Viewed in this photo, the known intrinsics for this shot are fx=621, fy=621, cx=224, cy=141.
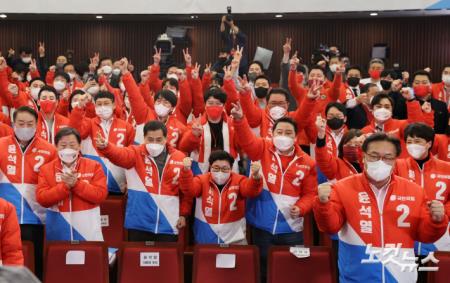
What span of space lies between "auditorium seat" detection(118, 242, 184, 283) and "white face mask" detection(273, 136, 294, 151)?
1054 millimetres

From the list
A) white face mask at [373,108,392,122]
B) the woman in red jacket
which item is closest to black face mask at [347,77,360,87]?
white face mask at [373,108,392,122]

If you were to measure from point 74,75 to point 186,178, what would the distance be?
4.85 meters

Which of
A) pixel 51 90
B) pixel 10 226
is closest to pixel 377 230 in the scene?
pixel 10 226

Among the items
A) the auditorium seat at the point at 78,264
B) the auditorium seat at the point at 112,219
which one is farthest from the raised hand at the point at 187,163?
the auditorium seat at the point at 112,219

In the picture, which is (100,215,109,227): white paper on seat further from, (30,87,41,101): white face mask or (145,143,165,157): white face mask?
(30,87,41,101): white face mask

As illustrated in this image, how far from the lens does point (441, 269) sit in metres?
3.78

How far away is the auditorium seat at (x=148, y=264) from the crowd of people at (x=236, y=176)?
48 centimetres

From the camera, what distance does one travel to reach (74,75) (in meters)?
8.72

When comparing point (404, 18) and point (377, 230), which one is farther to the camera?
point (404, 18)

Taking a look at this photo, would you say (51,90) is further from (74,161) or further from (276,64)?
(276,64)

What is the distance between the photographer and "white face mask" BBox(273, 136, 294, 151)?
4.38m

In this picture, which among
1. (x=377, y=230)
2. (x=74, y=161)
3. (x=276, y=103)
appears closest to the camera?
(x=377, y=230)

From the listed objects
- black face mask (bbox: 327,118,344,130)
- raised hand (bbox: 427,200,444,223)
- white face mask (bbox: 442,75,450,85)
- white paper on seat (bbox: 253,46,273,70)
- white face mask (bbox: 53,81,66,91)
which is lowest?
raised hand (bbox: 427,200,444,223)

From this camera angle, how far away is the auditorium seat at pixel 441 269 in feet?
12.4
